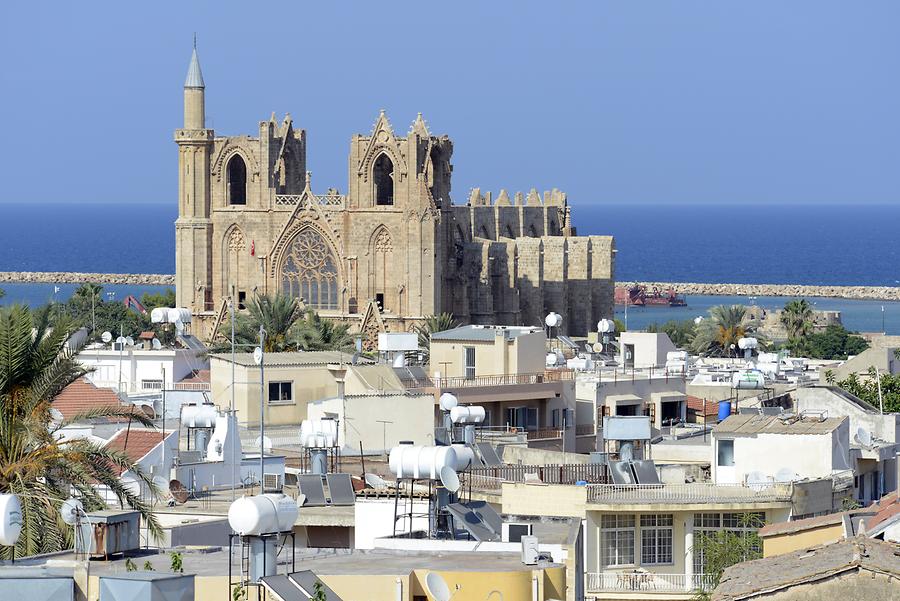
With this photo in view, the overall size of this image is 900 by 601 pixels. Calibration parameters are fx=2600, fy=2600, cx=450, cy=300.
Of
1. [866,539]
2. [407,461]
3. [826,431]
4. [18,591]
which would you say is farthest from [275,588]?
[826,431]

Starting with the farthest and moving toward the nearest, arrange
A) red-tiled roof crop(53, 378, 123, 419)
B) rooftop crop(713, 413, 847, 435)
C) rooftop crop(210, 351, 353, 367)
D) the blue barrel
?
rooftop crop(210, 351, 353, 367), the blue barrel, red-tiled roof crop(53, 378, 123, 419), rooftop crop(713, 413, 847, 435)

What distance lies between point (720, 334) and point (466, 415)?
173 feet

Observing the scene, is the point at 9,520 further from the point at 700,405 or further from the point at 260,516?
the point at 700,405

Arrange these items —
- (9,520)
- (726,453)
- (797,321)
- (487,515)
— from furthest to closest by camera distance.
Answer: (797,321) < (726,453) < (487,515) < (9,520)

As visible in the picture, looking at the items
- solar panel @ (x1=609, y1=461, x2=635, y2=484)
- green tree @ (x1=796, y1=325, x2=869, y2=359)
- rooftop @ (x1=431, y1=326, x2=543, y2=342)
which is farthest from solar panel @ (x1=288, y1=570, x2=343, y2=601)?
green tree @ (x1=796, y1=325, x2=869, y2=359)

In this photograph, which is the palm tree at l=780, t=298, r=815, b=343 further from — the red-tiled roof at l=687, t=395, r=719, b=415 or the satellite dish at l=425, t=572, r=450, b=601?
the satellite dish at l=425, t=572, r=450, b=601

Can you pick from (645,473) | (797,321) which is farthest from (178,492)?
(797,321)

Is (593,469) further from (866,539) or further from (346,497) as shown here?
(866,539)

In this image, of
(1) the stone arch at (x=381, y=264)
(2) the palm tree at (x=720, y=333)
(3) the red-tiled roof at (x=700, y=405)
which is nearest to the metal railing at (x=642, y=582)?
(3) the red-tiled roof at (x=700, y=405)

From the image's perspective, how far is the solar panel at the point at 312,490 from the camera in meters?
28.6

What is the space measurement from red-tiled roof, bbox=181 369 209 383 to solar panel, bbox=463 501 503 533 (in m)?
28.9

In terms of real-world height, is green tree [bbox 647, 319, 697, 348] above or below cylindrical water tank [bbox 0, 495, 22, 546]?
above

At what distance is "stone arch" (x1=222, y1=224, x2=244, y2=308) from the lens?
101312 mm

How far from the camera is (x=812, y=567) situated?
1822 cm
